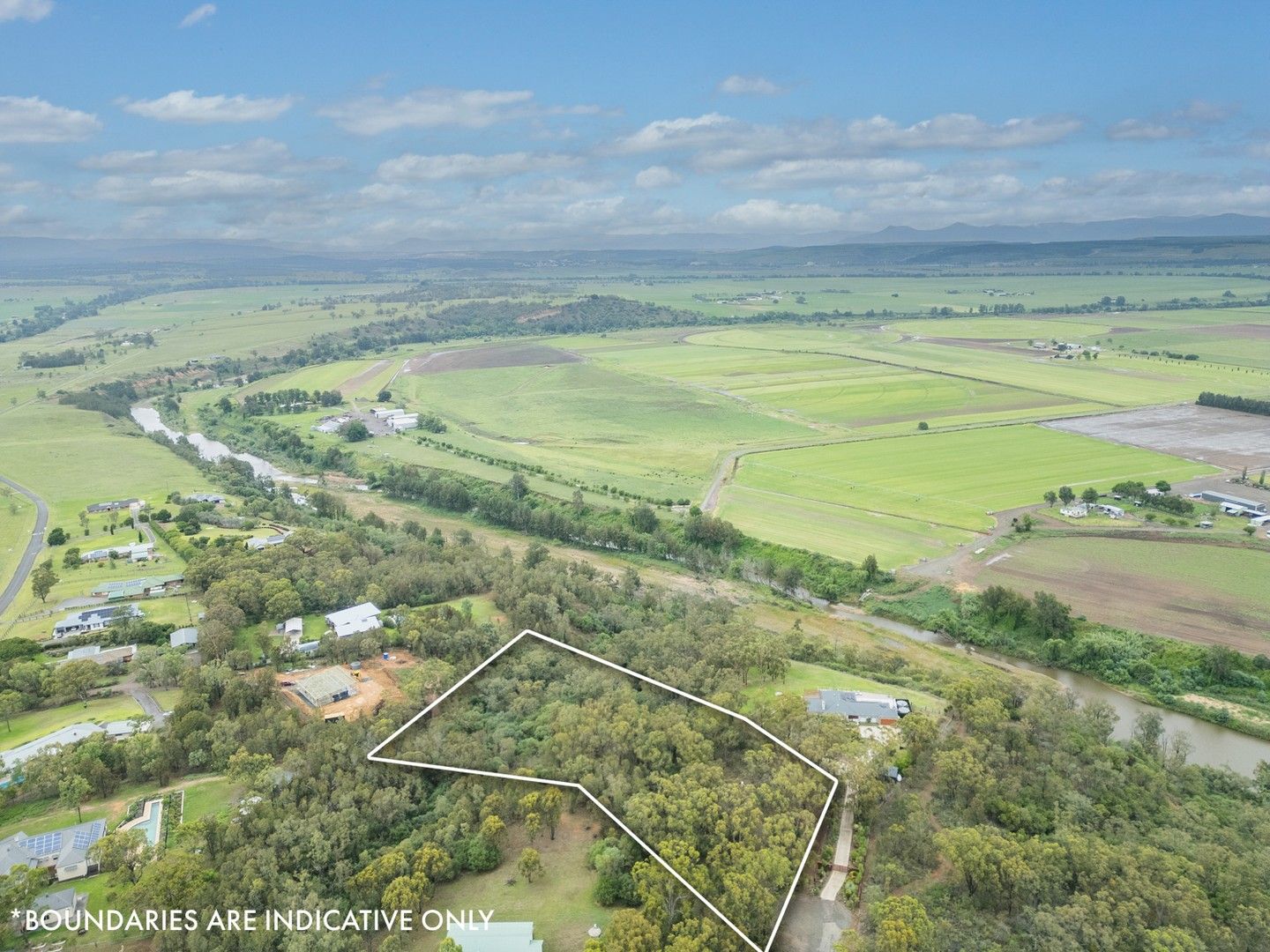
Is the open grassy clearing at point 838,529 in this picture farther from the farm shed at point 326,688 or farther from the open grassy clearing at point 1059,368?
the open grassy clearing at point 1059,368

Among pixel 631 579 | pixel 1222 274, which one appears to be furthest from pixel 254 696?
pixel 1222 274

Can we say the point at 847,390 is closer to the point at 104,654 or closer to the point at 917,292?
the point at 104,654

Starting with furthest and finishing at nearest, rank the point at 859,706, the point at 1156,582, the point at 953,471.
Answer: the point at 953,471 → the point at 1156,582 → the point at 859,706

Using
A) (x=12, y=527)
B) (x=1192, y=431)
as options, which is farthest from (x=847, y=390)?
(x=12, y=527)

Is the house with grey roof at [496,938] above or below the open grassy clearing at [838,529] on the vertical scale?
above

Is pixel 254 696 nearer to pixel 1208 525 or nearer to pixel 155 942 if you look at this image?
pixel 155 942

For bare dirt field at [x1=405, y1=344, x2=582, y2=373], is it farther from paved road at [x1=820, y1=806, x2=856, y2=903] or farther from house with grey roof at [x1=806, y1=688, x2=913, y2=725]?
paved road at [x1=820, y1=806, x2=856, y2=903]

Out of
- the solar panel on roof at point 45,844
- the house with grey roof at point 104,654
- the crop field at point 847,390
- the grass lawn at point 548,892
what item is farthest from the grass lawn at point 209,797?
the crop field at point 847,390
